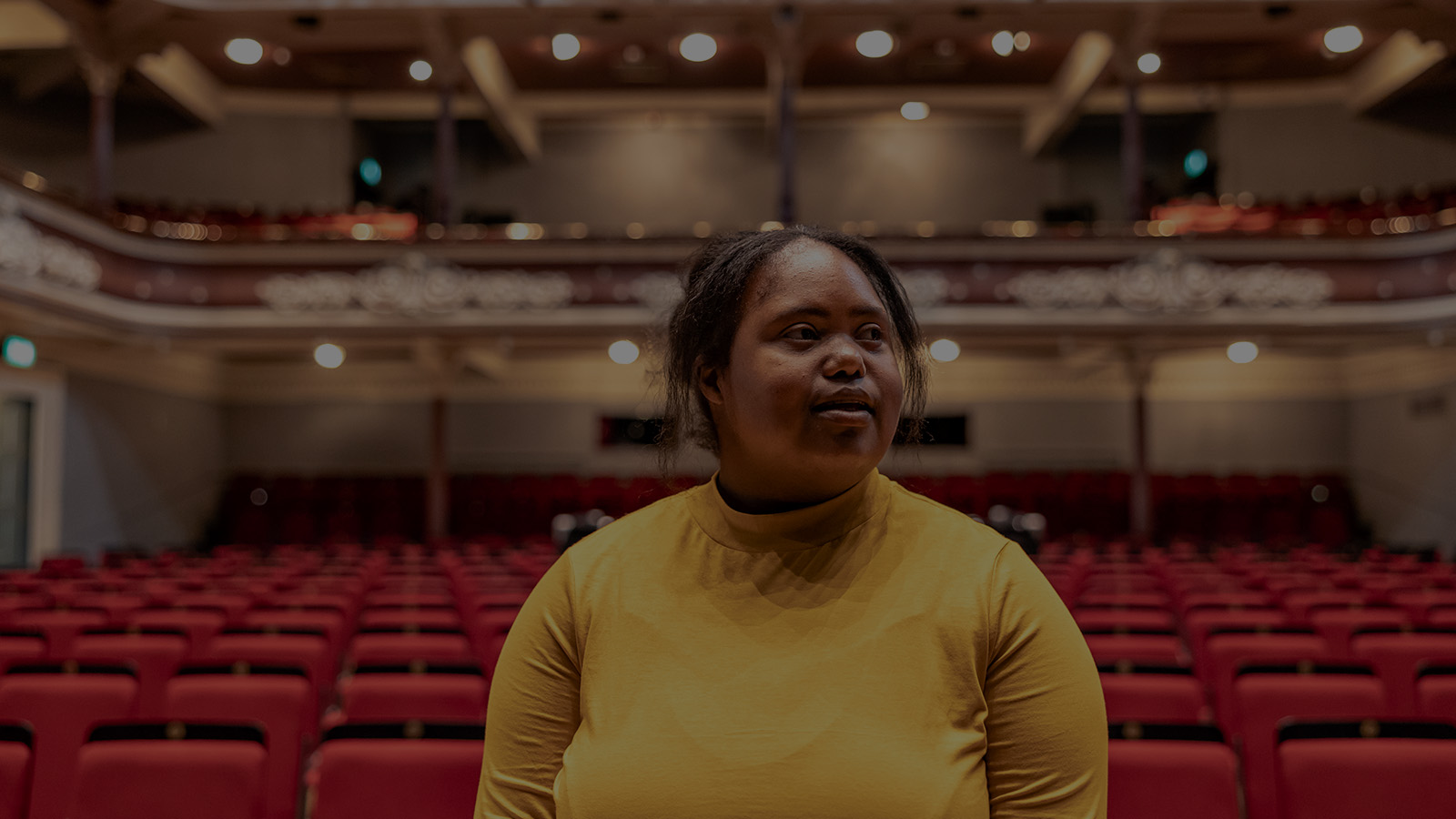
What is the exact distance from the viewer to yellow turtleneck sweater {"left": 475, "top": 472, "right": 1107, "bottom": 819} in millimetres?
782

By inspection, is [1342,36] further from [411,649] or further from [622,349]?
[411,649]

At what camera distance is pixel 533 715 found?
87cm

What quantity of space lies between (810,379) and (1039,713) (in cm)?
34

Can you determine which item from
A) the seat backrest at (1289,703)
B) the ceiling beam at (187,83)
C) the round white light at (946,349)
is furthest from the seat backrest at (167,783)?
the ceiling beam at (187,83)

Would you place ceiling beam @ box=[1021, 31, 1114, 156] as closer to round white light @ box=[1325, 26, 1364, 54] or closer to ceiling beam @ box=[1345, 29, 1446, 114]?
round white light @ box=[1325, 26, 1364, 54]

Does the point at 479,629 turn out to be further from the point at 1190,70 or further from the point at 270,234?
the point at 1190,70

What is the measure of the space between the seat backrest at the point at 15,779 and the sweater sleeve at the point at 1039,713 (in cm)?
225

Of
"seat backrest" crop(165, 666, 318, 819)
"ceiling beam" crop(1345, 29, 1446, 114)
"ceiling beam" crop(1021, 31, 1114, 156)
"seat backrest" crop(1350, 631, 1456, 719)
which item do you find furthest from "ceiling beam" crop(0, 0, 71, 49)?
"ceiling beam" crop(1345, 29, 1446, 114)

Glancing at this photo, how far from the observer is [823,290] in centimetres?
85

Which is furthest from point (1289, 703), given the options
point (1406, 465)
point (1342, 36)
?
point (1406, 465)

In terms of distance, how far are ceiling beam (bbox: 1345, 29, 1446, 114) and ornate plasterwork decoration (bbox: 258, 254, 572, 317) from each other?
9.99 meters

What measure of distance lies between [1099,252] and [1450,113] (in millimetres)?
7647

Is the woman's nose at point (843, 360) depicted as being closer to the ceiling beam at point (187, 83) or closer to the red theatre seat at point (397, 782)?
the red theatre seat at point (397, 782)

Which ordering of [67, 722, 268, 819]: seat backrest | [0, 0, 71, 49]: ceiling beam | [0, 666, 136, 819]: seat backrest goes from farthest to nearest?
[0, 0, 71, 49]: ceiling beam
[0, 666, 136, 819]: seat backrest
[67, 722, 268, 819]: seat backrest
